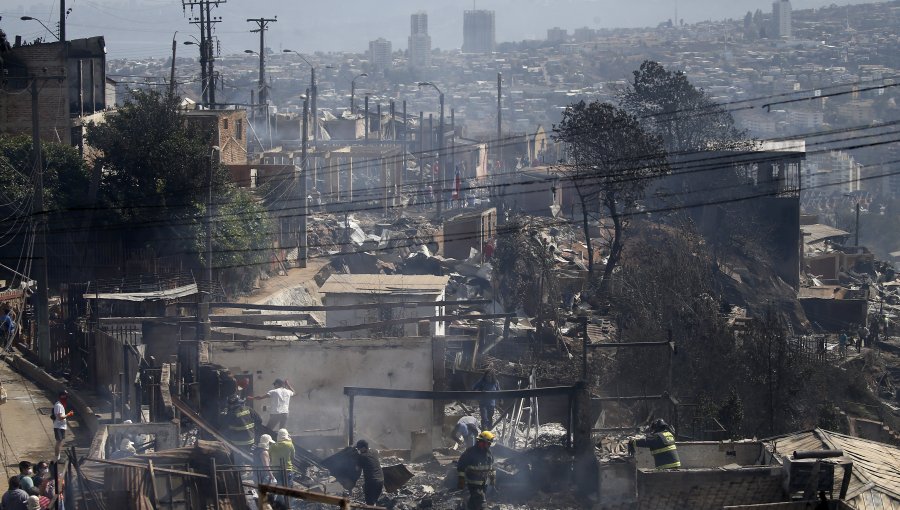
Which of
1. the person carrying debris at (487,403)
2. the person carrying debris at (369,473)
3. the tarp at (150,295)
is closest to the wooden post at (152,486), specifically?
the person carrying debris at (369,473)

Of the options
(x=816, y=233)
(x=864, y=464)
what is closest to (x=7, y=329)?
(x=864, y=464)

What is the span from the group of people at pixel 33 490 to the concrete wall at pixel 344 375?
585 cm

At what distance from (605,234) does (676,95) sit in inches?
350

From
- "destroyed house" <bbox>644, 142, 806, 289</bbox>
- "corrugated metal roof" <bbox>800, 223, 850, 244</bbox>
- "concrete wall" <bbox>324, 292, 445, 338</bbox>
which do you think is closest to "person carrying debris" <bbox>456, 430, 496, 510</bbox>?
"concrete wall" <bbox>324, 292, 445, 338</bbox>

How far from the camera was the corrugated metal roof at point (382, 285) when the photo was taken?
2323 cm

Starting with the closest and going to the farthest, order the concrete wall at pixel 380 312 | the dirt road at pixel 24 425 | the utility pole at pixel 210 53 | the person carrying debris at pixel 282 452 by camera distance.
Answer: the person carrying debris at pixel 282 452 < the dirt road at pixel 24 425 < the concrete wall at pixel 380 312 < the utility pole at pixel 210 53

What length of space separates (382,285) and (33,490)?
12788 mm

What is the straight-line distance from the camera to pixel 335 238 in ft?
124

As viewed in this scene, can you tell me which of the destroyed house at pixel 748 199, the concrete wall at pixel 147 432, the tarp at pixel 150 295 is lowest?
the concrete wall at pixel 147 432

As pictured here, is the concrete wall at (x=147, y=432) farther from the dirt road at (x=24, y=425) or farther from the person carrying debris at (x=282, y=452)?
the dirt road at (x=24, y=425)

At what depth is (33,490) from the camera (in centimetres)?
1129

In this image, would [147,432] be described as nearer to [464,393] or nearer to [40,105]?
[464,393]

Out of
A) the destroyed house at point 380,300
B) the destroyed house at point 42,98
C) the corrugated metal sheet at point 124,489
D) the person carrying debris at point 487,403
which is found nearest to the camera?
the corrugated metal sheet at point 124,489

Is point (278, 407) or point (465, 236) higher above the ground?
point (465, 236)
